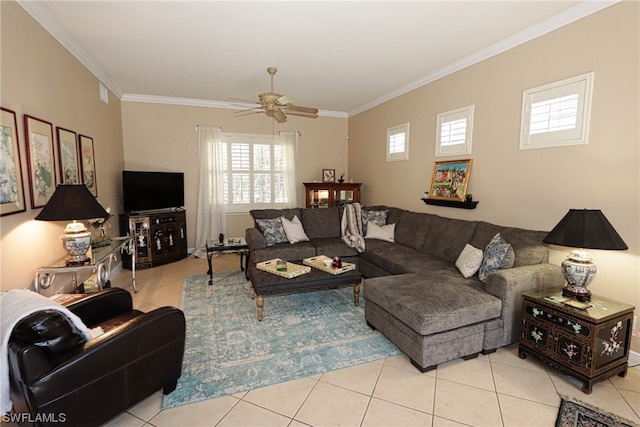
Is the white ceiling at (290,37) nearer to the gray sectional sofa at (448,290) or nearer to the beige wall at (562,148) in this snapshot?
the beige wall at (562,148)

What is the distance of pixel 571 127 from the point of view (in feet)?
9.15

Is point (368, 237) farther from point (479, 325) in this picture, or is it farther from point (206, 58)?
point (206, 58)

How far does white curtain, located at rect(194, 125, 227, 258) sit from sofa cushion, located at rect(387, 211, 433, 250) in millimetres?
3338

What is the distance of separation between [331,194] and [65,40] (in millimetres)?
4352

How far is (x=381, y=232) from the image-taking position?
15.4 feet

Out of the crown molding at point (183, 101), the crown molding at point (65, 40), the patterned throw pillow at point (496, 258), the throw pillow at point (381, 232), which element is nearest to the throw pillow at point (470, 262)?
the patterned throw pillow at point (496, 258)

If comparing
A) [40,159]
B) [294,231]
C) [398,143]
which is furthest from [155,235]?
[398,143]

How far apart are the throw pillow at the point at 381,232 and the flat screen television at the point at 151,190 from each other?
11.1 feet

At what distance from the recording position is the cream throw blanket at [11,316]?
1.43 metres

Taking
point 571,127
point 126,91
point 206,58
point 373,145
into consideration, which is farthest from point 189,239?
point 571,127

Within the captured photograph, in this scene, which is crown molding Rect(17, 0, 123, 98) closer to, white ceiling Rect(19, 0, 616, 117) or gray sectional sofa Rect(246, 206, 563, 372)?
white ceiling Rect(19, 0, 616, 117)

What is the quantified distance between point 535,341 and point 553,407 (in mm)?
529

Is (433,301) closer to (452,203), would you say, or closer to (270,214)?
(452,203)

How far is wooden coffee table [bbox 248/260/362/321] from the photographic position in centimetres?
321
